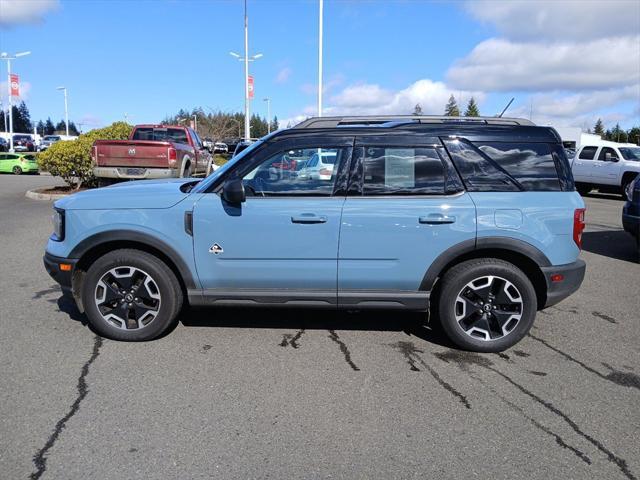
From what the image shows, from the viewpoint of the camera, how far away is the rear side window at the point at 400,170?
4438 millimetres

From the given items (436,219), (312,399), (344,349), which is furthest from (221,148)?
(312,399)

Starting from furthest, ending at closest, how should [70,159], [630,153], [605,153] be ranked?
[605,153] → [630,153] → [70,159]

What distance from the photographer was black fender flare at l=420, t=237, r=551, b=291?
4.35 metres

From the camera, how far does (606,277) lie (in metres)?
7.28

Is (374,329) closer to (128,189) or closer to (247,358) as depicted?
(247,358)

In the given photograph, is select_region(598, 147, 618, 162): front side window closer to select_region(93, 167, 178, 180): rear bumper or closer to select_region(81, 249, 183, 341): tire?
select_region(93, 167, 178, 180): rear bumper

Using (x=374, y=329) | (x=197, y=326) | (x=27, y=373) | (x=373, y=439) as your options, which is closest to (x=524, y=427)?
(x=373, y=439)

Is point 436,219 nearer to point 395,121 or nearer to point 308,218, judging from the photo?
point 308,218

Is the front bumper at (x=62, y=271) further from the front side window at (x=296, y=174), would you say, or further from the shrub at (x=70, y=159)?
the shrub at (x=70, y=159)

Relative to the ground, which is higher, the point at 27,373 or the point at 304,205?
the point at 304,205

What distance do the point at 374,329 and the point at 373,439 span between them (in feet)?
6.35

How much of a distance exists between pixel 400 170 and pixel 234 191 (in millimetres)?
1374

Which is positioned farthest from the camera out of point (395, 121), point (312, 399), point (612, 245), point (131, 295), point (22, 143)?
point (22, 143)

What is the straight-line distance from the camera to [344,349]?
14.9 ft
